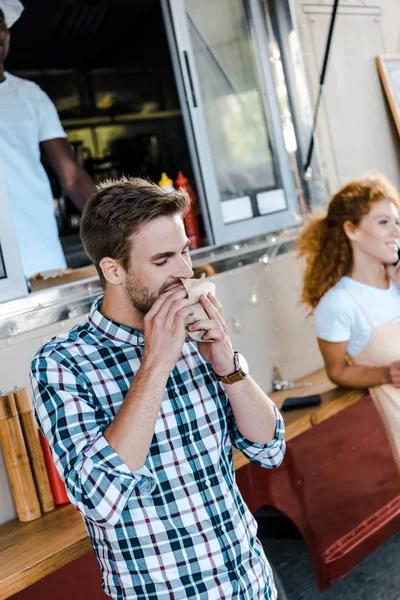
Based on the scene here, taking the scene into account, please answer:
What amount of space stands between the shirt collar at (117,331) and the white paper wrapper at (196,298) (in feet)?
0.42

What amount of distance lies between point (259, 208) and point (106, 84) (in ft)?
7.43

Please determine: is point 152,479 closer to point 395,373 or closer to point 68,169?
point 395,373

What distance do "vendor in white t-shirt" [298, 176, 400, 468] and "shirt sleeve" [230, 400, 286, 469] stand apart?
1059 mm

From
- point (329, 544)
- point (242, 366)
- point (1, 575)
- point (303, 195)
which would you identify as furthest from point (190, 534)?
point (303, 195)

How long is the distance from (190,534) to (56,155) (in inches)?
80.5

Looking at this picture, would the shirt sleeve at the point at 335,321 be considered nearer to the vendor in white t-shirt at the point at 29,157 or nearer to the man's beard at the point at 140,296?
the vendor in white t-shirt at the point at 29,157

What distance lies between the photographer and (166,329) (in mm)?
1570

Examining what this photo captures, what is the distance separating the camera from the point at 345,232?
3008mm

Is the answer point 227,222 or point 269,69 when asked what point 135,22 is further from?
point 227,222

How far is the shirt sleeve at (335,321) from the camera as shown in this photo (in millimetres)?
2867

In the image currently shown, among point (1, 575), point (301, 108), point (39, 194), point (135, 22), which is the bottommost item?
point (1, 575)

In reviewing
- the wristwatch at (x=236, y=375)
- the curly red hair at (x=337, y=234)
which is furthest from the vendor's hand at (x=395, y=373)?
the wristwatch at (x=236, y=375)

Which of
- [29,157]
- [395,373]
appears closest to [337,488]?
[395,373]

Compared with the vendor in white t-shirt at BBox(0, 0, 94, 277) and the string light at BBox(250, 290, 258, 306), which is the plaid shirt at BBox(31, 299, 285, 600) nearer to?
the vendor in white t-shirt at BBox(0, 0, 94, 277)
